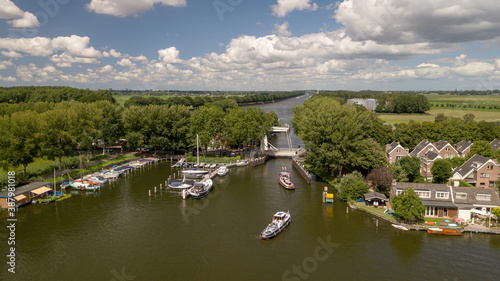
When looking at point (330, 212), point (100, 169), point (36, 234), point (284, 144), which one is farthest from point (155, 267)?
point (284, 144)

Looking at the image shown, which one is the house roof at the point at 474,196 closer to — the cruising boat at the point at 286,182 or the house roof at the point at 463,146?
the cruising boat at the point at 286,182

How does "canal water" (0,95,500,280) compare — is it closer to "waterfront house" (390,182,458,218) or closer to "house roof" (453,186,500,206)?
"waterfront house" (390,182,458,218)

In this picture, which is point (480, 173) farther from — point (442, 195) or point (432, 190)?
point (432, 190)

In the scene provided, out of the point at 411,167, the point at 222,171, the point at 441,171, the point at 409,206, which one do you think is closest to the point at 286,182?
the point at 222,171

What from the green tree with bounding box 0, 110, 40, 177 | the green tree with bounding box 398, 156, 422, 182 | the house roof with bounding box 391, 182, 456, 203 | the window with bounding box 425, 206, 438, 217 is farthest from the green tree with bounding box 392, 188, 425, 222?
the green tree with bounding box 0, 110, 40, 177

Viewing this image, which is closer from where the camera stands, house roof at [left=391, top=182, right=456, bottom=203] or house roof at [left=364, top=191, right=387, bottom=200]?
house roof at [left=391, top=182, right=456, bottom=203]

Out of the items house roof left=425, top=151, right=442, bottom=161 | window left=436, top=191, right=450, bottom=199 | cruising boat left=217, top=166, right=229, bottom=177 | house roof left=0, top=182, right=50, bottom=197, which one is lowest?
cruising boat left=217, top=166, right=229, bottom=177

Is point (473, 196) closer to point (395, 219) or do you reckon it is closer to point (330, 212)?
point (395, 219)
